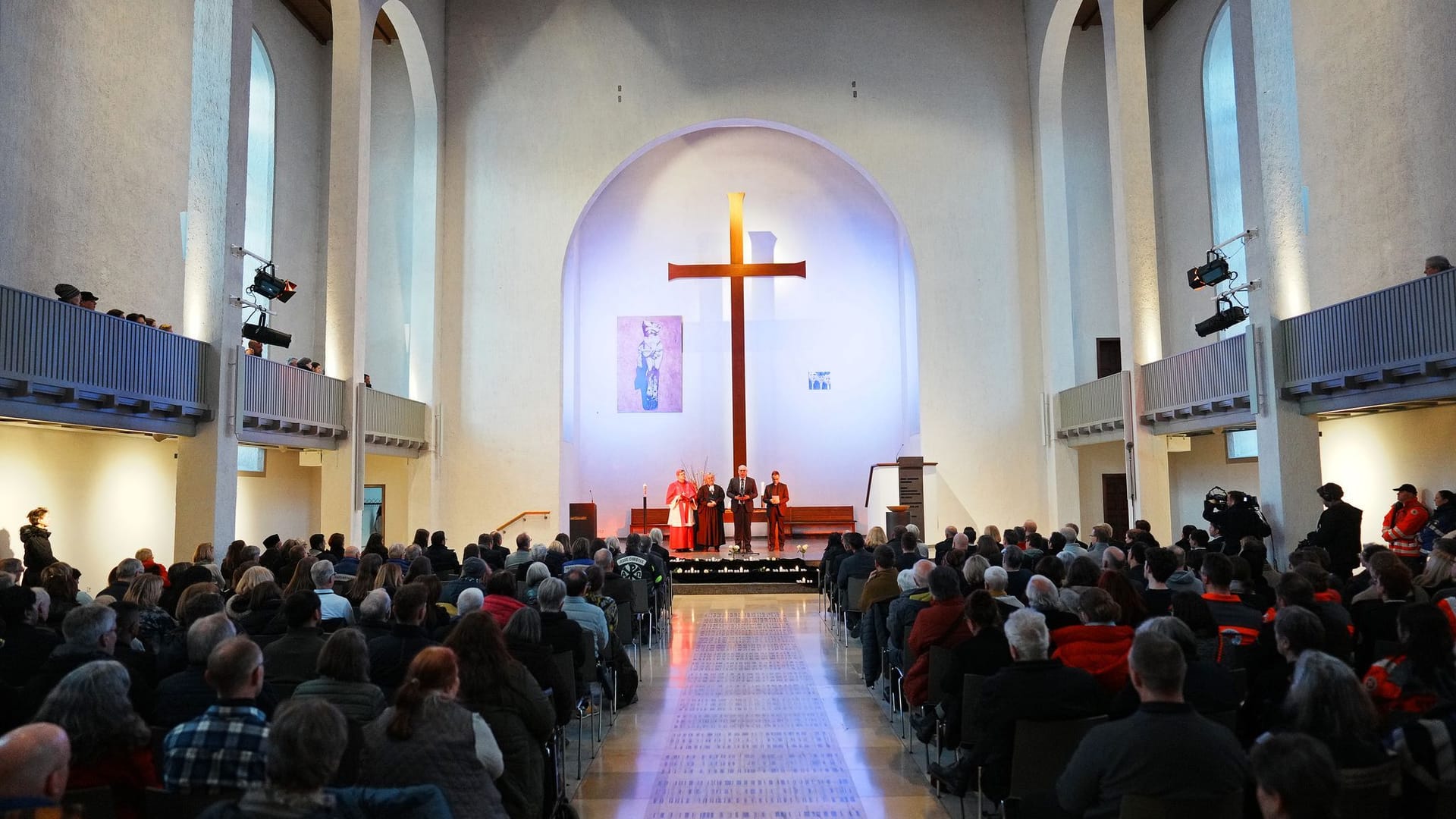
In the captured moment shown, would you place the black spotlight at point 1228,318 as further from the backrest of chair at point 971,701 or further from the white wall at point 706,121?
the backrest of chair at point 971,701

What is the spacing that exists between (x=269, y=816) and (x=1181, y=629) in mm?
3068

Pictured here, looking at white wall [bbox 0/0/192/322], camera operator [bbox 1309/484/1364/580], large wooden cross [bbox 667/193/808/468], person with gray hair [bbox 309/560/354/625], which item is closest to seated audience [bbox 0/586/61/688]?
person with gray hair [bbox 309/560/354/625]

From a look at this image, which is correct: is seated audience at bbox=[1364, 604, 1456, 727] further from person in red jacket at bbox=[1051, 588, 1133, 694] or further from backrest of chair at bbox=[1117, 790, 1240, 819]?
person in red jacket at bbox=[1051, 588, 1133, 694]

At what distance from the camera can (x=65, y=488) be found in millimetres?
10781

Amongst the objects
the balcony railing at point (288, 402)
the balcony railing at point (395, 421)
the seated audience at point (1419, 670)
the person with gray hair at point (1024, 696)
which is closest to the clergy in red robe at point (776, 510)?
the balcony railing at point (395, 421)

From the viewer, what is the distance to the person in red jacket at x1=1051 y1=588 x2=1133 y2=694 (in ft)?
13.6

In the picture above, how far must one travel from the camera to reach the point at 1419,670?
319cm

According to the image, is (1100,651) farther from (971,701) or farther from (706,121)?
(706,121)

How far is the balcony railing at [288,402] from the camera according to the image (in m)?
11.2

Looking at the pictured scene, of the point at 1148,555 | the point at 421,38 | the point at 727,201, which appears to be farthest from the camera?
the point at 727,201

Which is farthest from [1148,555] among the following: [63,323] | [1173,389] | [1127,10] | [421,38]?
[421,38]

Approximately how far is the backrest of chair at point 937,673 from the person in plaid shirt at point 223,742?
10.5 ft

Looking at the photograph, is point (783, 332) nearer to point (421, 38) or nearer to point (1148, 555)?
point (421, 38)

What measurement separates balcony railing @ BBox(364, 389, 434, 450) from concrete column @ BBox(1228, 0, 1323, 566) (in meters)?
11.4
